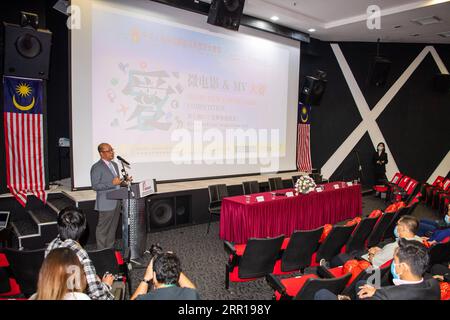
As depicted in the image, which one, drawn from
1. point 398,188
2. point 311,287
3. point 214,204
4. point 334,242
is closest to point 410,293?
point 311,287

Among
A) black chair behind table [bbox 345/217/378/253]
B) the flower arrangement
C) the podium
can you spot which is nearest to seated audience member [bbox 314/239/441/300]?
black chair behind table [bbox 345/217/378/253]

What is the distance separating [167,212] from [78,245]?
11.8 feet

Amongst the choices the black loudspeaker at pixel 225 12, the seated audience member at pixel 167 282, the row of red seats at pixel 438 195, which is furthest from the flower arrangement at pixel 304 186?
the seated audience member at pixel 167 282

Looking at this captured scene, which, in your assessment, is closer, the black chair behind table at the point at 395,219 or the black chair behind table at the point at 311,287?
the black chair behind table at the point at 311,287

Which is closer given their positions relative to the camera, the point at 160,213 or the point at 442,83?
the point at 160,213

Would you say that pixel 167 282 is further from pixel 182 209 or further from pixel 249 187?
pixel 249 187

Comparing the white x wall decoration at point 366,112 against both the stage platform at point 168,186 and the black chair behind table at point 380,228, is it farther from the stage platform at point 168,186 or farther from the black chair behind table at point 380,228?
the black chair behind table at point 380,228

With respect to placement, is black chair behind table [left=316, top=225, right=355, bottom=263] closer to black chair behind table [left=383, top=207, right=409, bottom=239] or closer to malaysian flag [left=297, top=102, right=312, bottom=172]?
black chair behind table [left=383, top=207, right=409, bottom=239]

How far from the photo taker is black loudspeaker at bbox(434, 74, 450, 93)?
10.4 m

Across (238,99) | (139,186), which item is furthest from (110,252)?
(238,99)

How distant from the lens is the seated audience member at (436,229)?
400 cm

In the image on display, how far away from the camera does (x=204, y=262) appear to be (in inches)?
176

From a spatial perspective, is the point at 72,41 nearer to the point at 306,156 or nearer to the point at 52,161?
the point at 52,161

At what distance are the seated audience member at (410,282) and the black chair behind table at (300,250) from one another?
1.29 meters
